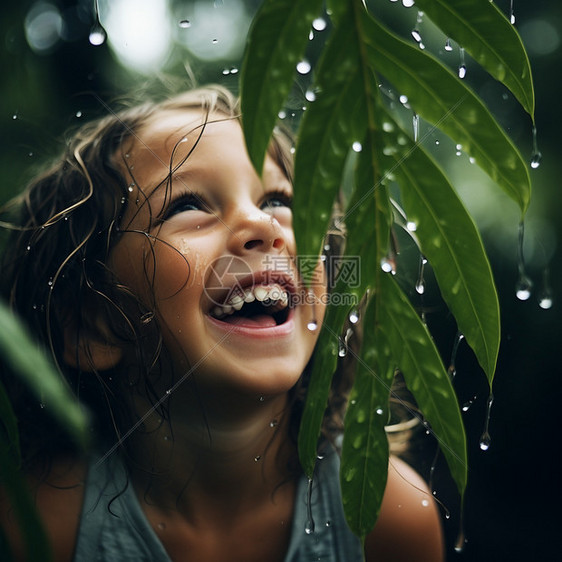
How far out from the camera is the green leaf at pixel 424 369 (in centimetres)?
40

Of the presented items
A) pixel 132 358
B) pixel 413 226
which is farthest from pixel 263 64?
pixel 132 358

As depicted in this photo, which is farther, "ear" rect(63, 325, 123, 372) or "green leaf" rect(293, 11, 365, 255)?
"ear" rect(63, 325, 123, 372)

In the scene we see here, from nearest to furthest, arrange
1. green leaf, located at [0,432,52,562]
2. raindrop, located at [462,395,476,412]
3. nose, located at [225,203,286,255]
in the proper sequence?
green leaf, located at [0,432,52,562] < nose, located at [225,203,286,255] < raindrop, located at [462,395,476,412]

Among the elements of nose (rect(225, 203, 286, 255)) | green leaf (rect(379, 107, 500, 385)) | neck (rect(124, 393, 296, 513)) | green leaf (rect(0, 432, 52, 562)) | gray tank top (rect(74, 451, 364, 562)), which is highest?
nose (rect(225, 203, 286, 255))

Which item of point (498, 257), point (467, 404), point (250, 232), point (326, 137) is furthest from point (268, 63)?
point (498, 257)

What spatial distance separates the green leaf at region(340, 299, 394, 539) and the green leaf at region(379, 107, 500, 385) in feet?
0.18

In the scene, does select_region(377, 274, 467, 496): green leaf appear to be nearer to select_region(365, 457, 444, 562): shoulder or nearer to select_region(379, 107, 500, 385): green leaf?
select_region(379, 107, 500, 385): green leaf

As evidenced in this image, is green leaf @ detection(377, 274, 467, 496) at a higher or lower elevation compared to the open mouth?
lower

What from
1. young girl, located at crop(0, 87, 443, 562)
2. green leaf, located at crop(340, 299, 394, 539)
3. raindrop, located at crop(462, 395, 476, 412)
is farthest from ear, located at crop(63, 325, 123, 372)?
raindrop, located at crop(462, 395, 476, 412)

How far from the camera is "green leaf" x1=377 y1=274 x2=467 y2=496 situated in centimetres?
40

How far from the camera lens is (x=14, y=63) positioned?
74 cm

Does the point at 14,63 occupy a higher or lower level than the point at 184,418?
higher

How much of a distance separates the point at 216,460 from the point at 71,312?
0.63 ft

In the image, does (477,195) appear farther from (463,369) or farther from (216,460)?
(216,460)
